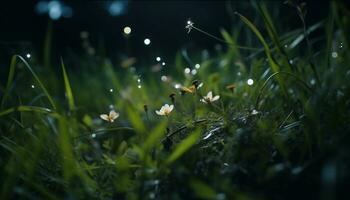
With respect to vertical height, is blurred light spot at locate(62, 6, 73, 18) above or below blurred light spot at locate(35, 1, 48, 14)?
below

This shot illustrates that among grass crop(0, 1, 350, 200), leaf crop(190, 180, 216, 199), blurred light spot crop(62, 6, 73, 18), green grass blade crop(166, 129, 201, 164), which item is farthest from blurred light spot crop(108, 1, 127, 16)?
leaf crop(190, 180, 216, 199)

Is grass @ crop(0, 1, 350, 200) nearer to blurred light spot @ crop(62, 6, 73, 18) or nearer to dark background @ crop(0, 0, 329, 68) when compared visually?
dark background @ crop(0, 0, 329, 68)

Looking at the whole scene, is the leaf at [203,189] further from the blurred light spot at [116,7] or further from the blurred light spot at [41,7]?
the blurred light spot at [41,7]

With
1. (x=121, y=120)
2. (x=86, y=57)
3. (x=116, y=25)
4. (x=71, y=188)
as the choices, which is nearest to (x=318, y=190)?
(x=71, y=188)

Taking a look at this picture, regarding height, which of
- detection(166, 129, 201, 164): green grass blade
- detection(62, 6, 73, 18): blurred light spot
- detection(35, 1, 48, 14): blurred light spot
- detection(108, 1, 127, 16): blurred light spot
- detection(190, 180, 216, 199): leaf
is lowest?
detection(190, 180, 216, 199): leaf

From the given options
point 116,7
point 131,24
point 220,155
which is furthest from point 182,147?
point 131,24

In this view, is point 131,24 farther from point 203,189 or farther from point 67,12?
point 203,189

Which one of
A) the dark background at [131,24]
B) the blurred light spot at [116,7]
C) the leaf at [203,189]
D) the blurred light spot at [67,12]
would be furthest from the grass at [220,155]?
the blurred light spot at [67,12]

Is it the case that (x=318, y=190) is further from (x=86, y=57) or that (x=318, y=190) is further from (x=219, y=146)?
(x=86, y=57)
